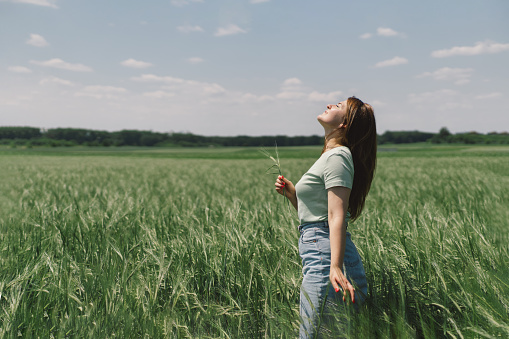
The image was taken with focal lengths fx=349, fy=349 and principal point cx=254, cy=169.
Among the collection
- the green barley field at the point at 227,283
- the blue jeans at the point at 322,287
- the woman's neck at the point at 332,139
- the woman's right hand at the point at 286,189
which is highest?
the woman's neck at the point at 332,139

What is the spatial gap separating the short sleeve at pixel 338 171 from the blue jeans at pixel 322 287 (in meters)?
0.24

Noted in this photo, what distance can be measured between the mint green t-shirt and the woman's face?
0.18 metres

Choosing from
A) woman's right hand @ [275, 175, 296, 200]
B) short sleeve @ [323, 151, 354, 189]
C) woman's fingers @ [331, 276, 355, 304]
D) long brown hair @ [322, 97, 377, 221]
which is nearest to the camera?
woman's fingers @ [331, 276, 355, 304]

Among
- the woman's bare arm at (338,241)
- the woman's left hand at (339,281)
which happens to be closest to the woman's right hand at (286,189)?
the woman's bare arm at (338,241)

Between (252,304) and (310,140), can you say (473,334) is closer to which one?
(252,304)

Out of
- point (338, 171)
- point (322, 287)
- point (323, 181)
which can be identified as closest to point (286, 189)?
A: point (323, 181)

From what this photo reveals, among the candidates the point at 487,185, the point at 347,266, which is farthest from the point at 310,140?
the point at 347,266

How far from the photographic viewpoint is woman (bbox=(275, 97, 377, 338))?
1.71 meters

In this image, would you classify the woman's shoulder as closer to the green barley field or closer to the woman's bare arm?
the woman's bare arm

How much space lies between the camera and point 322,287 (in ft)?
5.78

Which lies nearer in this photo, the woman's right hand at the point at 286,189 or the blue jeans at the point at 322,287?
the blue jeans at the point at 322,287

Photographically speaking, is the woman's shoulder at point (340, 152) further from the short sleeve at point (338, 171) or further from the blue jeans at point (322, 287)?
the blue jeans at point (322, 287)

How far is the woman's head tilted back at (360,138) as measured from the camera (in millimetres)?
1895

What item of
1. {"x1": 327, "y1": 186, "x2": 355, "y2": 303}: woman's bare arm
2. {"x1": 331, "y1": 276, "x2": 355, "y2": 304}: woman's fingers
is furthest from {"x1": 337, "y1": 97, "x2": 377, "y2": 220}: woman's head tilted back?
{"x1": 331, "y1": 276, "x2": 355, "y2": 304}: woman's fingers
